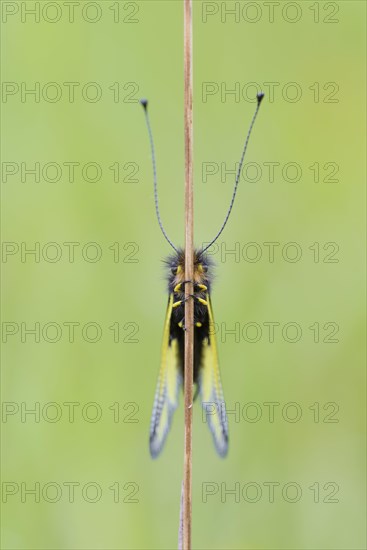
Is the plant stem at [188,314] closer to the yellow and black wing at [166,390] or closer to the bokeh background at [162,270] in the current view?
the yellow and black wing at [166,390]

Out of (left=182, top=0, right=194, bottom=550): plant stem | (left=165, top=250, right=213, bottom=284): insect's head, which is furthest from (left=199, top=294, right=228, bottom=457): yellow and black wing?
(left=182, top=0, right=194, bottom=550): plant stem

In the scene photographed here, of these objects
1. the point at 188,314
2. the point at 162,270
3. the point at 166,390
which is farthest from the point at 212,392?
the point at 162,270

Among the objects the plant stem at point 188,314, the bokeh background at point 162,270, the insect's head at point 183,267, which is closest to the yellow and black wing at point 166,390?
the insect's head at point 183,267

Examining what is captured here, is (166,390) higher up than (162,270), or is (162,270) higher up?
(162,270)

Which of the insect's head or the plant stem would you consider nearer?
the plant stem

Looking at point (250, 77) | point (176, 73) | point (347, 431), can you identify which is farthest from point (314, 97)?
point (347, 431)

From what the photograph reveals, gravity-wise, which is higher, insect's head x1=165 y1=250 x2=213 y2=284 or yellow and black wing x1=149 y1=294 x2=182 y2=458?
insect's head x1=165 y1=250 x2=213 y2=284

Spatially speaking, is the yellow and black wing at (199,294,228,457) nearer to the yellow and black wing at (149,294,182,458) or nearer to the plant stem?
the yellow and black wing at (149,294,182,458)

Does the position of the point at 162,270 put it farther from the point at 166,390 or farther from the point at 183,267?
the point at 166,390
